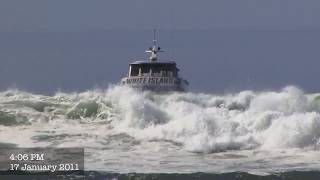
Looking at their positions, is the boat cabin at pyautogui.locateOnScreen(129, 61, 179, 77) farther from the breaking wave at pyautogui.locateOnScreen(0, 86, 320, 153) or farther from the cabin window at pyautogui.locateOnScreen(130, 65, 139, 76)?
the breaking wave at pyautogui.locateOnScreen(0, 86, 320, 153)

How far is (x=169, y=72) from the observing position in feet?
198

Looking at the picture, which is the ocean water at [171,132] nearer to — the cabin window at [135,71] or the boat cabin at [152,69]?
the boat cabin at [152,69]

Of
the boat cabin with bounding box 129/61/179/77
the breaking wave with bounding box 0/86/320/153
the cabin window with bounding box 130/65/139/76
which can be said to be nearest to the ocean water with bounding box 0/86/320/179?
the breaking wave with bounding box 0/86/320/153

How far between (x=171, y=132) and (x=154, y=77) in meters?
17.4

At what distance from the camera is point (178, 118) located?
147ft

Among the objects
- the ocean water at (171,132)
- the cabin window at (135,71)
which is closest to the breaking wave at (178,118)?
the ocean water at (171,132)

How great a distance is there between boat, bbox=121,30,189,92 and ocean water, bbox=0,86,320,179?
1998 millimetres

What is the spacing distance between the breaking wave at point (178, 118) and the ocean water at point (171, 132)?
59 mm

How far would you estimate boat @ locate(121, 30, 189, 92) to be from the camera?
58438 millimetres

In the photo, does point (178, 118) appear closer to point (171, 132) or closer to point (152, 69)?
point (171, 132)

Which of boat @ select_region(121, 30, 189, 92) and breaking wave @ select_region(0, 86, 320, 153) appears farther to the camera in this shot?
boat @ select_region(121, 30, 189, 92)

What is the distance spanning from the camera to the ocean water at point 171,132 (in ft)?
110

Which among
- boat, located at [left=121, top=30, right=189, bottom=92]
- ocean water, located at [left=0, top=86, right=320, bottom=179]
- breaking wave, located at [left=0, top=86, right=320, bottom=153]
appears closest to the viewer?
ocean water, located at [left=0, top=86, right=320, bottom=179]

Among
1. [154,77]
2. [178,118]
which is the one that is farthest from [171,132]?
[154,77]
